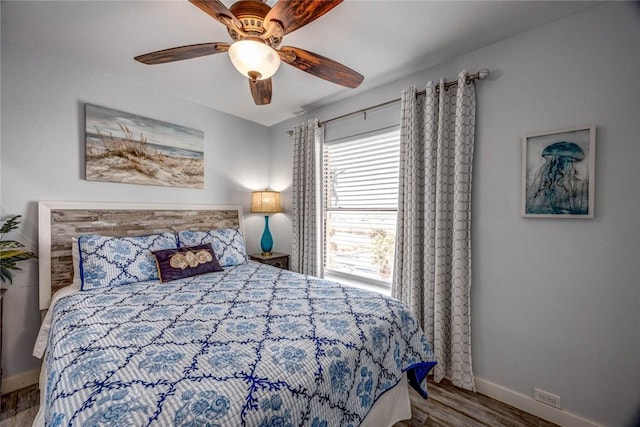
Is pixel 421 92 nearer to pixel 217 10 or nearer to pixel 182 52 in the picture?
pixel 217 10

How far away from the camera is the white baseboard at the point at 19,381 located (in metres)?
1.95

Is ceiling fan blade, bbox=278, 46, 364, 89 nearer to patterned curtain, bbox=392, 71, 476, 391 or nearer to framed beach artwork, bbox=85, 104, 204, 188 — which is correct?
Result: patterned curtain, bbox=392, 71, 476, 391

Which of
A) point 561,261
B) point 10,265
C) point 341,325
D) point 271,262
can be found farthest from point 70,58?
point 561,261

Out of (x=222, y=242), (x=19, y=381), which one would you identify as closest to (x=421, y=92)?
(x=222, y=242)

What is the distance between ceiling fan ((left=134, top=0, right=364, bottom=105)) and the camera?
3.98 feet

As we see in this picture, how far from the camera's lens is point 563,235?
1.73 meters

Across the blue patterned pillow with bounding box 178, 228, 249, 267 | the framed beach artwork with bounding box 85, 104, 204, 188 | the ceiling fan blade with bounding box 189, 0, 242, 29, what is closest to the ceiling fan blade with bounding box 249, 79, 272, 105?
the ceiling fan blade with bounding box 189, 0, 242, 29

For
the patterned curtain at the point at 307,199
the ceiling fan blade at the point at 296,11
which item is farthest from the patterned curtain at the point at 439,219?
the ceiling fan blade at the point at 296,11

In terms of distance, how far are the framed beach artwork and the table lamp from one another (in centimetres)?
67

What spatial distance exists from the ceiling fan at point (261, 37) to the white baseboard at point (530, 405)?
2447 millimetres

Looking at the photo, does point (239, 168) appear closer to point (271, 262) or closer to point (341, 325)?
point (271, 262)

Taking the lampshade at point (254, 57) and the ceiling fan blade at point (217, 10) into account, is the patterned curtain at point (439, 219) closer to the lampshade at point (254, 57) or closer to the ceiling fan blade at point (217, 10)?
the lampshade at point (254, 57)

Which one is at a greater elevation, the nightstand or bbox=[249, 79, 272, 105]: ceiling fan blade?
bbox=[249, 79, 272, 105]: ceiling fan blade

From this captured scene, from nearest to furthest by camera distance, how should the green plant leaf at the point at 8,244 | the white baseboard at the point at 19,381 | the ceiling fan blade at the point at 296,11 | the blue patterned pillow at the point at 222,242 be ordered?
1. the ceiling fan blade at the point at 296,11
2. the green plant leaf at the point at 8,244
3. the white baseboard at the point at 19,381
4. the blue patterned pillow at the point at 222,242
